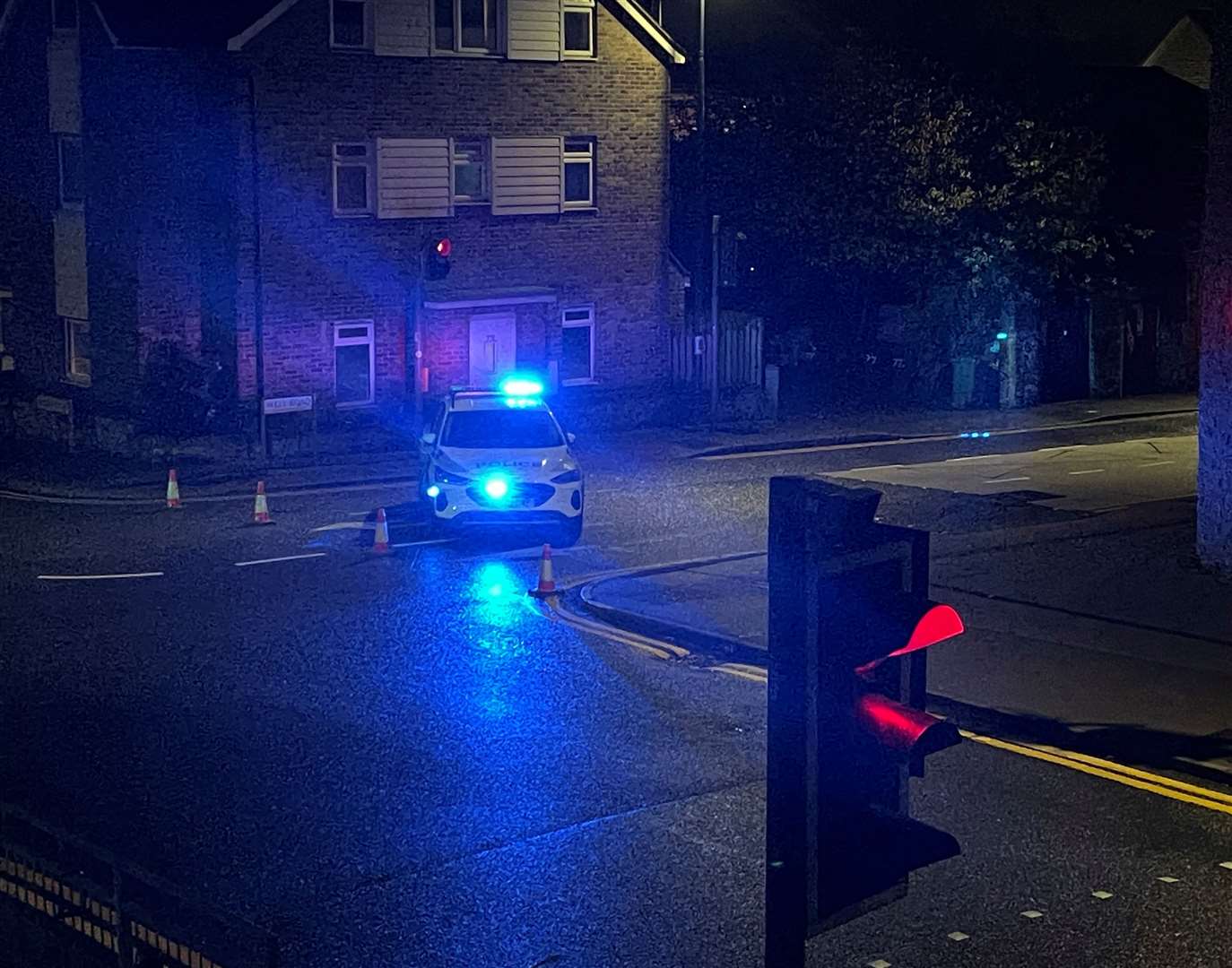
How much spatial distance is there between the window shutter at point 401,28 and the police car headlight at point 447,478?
12.6 m

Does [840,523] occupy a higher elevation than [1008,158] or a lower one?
lower

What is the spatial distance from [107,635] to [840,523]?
12.8 meters

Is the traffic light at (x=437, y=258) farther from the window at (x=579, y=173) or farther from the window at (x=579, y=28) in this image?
the window at (x=579, y=28)

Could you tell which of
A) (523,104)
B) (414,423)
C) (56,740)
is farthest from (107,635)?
(523,104)

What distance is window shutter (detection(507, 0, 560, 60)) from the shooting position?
33594mm

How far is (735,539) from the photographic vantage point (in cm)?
2184

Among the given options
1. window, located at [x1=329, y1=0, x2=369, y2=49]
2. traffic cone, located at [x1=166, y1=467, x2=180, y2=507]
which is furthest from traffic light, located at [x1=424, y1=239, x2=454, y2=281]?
traffic cone, located at [x1=166, y1=467, x2=180, y2=507]

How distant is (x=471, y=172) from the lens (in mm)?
33875

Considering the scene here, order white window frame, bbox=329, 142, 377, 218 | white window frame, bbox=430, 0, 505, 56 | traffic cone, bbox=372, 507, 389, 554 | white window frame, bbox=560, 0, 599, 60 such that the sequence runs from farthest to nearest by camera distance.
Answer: white window frame, bbox=560, 0, 599, 60 → white window frame, bbox=430, 0, 505, 56 → white window frame, bbox=329, 142, 377, 218 → traffic cone, bbox=372, 507, 389, 554

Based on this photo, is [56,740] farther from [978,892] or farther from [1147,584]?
[1147,584]

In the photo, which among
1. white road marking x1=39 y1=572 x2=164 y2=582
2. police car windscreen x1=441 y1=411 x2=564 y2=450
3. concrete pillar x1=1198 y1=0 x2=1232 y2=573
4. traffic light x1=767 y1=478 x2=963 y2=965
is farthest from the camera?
police car windscreen x1=441 y1=411 x2=564 y2=450

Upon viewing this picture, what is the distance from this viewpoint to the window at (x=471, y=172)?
33.7m

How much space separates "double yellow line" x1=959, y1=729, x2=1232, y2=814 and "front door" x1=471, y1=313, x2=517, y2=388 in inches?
843

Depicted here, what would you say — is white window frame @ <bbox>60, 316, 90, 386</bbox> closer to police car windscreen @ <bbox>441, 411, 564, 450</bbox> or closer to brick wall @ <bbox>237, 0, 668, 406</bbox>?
brick wall @ <bbox>237, 0, 668, 406</bbox>
